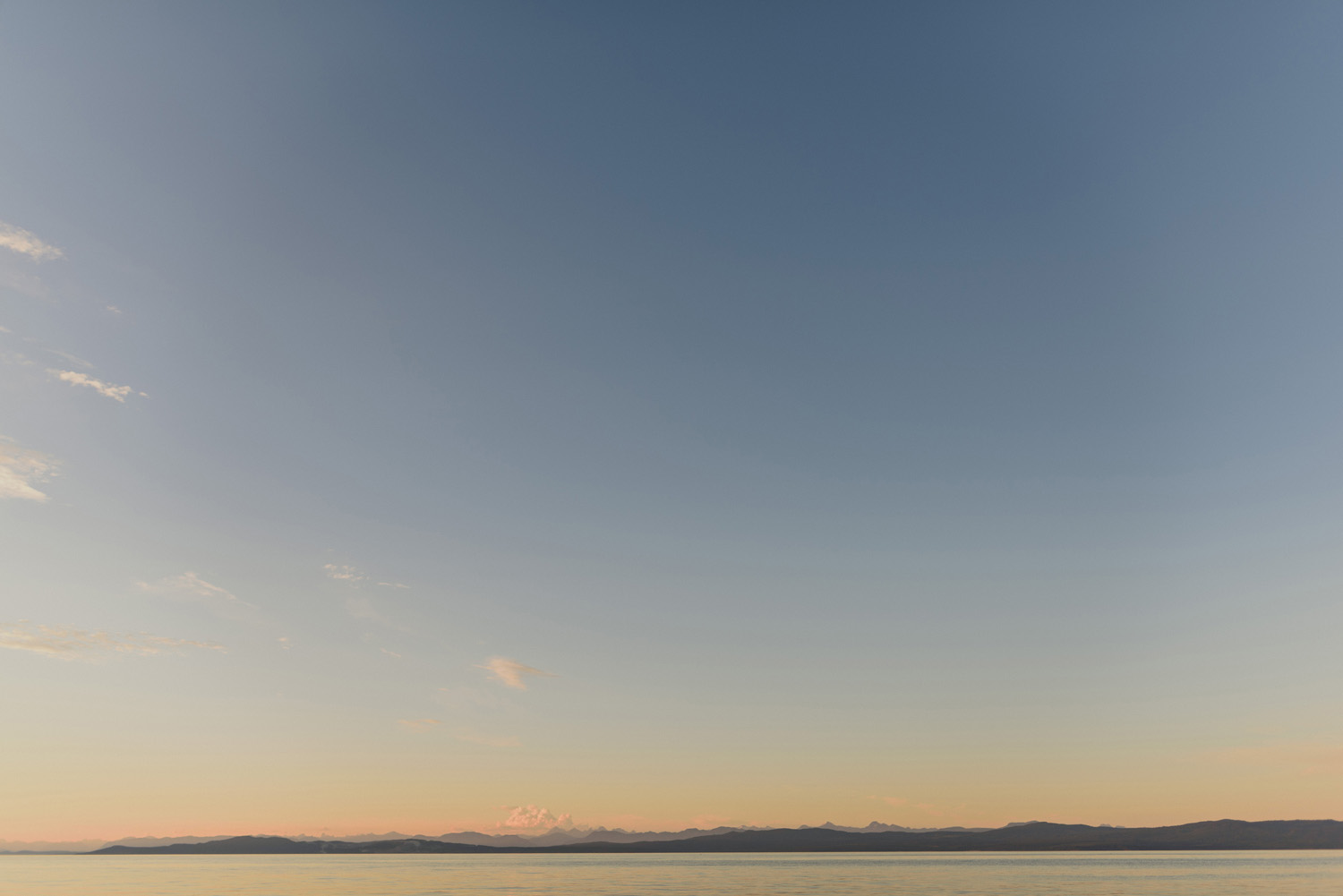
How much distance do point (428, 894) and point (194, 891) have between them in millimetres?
33305

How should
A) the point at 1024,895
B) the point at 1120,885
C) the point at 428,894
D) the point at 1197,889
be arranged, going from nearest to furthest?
the point at 1024,895 → the point at 428,894 → the point at 1197,889 → the point at 1120,885

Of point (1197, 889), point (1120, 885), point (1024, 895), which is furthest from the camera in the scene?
point (1120, 885)

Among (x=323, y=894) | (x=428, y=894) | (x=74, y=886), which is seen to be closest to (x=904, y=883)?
(x=428, y=894)

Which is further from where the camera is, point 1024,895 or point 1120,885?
point 1120,885

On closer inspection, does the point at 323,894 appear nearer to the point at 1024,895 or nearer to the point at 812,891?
the point at 812,891

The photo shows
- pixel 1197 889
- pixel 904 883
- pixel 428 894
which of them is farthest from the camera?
pixel 904 883

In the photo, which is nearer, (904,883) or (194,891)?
(194,891)

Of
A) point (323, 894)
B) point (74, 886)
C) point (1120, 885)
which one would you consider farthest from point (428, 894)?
point (1120, 885)

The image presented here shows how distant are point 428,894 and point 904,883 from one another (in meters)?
74.5

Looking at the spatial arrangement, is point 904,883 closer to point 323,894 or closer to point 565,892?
point 565,892

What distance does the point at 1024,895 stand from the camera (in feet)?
322

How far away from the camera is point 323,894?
354 ft

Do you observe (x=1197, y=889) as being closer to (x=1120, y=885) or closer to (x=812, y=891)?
(x=1120, y=885)

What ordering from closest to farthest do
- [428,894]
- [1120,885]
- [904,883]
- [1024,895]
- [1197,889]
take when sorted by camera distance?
[1024,895] < [428,894] < [1197,889] < [1120,885] < [904,883]
